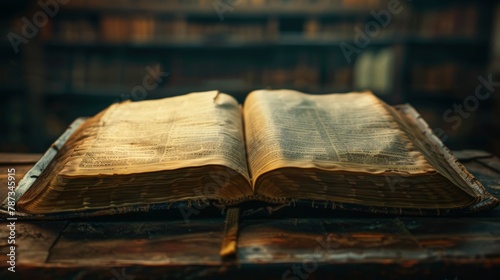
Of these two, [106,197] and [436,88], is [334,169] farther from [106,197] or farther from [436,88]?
[436,88]

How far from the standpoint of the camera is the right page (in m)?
0.85

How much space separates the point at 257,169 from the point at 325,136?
205 millimetres

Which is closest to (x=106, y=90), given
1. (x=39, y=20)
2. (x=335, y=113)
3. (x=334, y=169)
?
(x=39, y=20)

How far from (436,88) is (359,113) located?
2570mm

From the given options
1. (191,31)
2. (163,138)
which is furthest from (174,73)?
(163,138)

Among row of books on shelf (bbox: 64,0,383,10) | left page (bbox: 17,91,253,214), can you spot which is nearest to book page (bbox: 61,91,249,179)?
left page (bbox: 17,91,253,214)

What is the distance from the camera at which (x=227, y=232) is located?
0.80 meters

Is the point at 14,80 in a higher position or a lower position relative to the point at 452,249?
lower

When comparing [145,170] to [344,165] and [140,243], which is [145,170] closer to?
[140,243]

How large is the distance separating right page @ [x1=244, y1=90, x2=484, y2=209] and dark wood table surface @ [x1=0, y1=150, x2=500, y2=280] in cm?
4

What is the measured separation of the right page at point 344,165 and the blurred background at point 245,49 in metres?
2.44

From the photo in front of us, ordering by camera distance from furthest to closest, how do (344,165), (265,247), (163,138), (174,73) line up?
(174,73), (163,138), (344,165), (265,247)

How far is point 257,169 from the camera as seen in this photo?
887mm

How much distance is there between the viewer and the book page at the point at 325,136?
0.89 meters
